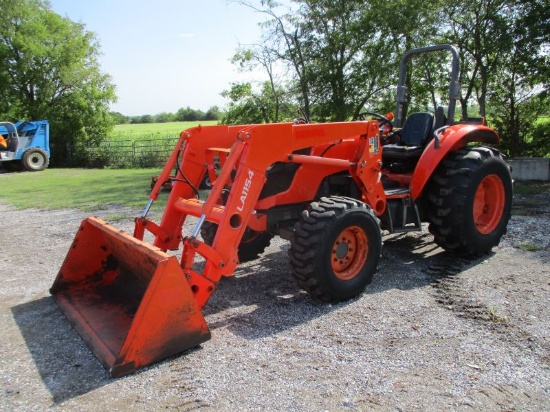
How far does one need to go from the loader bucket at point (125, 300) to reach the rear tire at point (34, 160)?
19012 millimetres

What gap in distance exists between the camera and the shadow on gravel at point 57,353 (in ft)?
10.6

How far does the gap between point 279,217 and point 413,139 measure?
228 centimetres

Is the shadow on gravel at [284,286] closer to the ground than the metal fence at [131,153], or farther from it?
closer to the ground

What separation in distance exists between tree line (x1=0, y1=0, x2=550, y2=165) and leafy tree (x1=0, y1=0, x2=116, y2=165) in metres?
0.05

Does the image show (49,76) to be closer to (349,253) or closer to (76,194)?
(76,194)

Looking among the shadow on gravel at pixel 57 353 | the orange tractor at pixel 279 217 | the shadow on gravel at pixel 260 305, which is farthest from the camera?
the shadow on gravel at pixel 260 305

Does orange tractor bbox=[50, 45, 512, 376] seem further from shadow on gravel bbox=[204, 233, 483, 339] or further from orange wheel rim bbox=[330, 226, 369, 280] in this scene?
shadow on gravel bbox=[204, 233, 483, 339]

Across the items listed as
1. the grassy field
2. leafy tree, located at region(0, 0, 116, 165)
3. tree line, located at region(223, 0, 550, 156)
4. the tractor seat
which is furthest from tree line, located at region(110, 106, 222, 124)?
the tractor seat

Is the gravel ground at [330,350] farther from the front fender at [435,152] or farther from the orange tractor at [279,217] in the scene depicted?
the front fender at [435,152]

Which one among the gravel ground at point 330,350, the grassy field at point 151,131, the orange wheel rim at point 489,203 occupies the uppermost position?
the grassy field at point 151,131

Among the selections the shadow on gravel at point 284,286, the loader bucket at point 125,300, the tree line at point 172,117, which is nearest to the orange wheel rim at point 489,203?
the shadow on gravel at point 284,286

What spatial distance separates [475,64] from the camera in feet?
48.0

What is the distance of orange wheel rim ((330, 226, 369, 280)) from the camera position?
15.1 feet

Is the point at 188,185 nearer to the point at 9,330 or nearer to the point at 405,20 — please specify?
the point at 9,330
